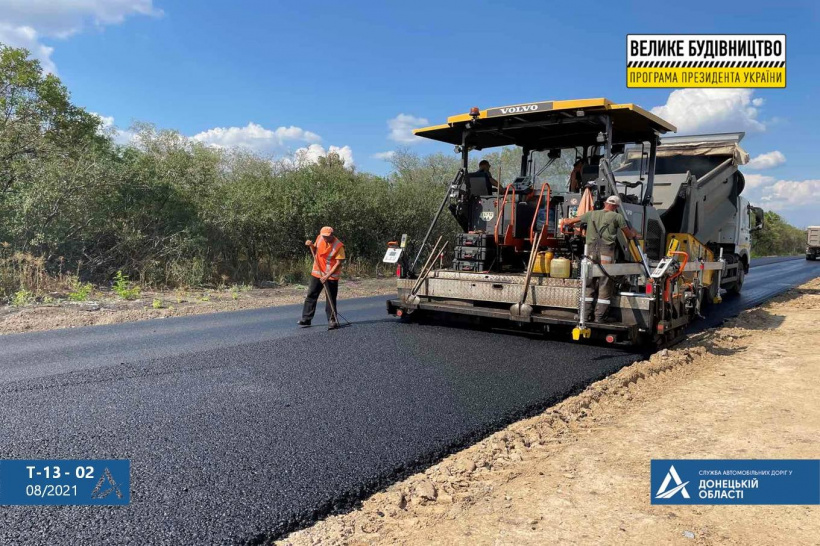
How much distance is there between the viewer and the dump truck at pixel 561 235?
6039 millimetres

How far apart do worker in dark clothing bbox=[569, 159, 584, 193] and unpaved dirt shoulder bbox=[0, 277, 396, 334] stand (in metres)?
5.49

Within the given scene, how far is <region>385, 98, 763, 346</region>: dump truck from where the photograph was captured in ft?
19.8

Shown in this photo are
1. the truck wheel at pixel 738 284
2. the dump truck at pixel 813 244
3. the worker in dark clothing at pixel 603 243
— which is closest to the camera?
the worker in dark clothing at pixel 603 243

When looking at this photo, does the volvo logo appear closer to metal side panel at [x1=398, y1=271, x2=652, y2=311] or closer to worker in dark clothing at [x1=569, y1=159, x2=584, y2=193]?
worker in dark clothing at [x1=569, y1=159, x2=584, y2=193]

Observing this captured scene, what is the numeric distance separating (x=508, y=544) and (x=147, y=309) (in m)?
8.15

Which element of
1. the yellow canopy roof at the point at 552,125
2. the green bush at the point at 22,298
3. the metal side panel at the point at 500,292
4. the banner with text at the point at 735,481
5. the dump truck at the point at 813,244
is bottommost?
the banner with text at the point at 735,481

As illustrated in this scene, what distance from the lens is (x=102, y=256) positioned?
37.9 ft

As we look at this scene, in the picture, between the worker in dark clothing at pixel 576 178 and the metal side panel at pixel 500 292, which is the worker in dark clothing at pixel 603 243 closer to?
the metal side panel at pixel 500 292

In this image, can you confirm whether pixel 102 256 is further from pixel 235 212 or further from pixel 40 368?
pixel 40 368

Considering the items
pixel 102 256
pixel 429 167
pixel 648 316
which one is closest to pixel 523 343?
pixel 648 316

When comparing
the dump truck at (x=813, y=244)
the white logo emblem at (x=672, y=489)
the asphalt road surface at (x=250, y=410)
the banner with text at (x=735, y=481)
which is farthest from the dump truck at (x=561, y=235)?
the dump truck at (x=813, y=244)

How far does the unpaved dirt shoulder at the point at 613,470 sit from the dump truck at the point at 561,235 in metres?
0.93

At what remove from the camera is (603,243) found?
586 cm

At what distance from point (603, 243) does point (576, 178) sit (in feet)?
5.42
